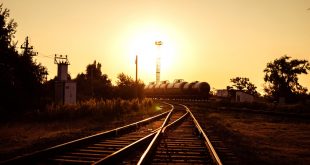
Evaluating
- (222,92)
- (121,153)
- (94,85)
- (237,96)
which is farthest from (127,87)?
(222,92)

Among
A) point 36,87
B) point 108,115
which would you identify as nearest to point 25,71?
point 36,87

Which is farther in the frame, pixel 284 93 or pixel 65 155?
pixel 284 93

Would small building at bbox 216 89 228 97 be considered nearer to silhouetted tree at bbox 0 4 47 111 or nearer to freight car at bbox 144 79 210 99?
freight car at bbox 144 79 210 99

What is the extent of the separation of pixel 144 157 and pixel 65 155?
2.15 m

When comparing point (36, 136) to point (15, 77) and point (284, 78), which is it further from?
point (284, 78)

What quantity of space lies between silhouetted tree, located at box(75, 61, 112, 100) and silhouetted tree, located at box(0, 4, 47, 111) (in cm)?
2226

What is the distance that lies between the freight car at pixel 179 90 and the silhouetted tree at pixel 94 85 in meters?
10.5

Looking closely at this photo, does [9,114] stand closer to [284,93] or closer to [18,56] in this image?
[18,56]

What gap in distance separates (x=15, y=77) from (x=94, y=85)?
1629 inches

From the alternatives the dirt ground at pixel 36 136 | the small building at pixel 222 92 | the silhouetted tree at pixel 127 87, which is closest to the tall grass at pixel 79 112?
the dirt ground at pixel 36 136

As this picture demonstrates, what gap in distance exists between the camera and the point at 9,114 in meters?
24.0

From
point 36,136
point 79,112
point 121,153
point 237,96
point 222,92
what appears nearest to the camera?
point 121,153

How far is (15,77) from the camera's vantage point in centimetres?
2628

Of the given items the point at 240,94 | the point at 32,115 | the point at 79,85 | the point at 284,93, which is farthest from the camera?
the point at 284,93
